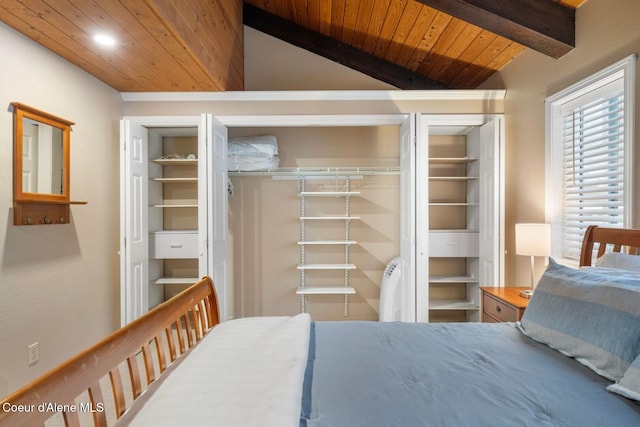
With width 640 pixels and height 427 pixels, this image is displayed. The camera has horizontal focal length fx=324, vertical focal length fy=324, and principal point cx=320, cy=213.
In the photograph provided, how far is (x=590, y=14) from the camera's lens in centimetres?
194

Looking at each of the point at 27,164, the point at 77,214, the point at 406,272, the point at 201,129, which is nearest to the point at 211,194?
the point at 201,129

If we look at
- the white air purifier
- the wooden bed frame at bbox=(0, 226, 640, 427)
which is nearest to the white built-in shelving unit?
the white air purifier

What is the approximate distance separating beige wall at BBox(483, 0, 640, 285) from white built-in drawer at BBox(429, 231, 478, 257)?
383 millimetres

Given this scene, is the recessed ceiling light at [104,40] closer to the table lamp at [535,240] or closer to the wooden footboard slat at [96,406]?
the wooden footboard slat at [96,406]

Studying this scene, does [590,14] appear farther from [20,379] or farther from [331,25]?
[20,379]

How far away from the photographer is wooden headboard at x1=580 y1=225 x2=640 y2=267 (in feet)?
5.23

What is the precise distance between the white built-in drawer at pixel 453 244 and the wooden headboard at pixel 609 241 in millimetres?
1256

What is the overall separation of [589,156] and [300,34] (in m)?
2.77

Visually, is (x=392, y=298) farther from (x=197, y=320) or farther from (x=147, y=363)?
(x=147, y=363)

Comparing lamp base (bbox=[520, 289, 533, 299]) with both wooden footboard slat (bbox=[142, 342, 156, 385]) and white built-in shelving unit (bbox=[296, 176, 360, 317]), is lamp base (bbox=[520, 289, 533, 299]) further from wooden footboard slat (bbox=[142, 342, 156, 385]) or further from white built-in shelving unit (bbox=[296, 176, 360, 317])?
wooden footboard slat (bbox=[142, 342, 156, 385])

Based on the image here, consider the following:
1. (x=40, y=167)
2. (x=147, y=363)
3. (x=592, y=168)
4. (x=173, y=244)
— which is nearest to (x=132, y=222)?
(x=173, y=244)

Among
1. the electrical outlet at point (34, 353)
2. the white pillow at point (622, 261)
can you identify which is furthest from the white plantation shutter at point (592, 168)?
the electrical outlet at point (34, 353)

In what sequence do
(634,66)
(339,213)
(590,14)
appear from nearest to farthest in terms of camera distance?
(634,66)
(590,14)
(339,213)

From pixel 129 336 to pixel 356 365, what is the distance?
0.76 metres
